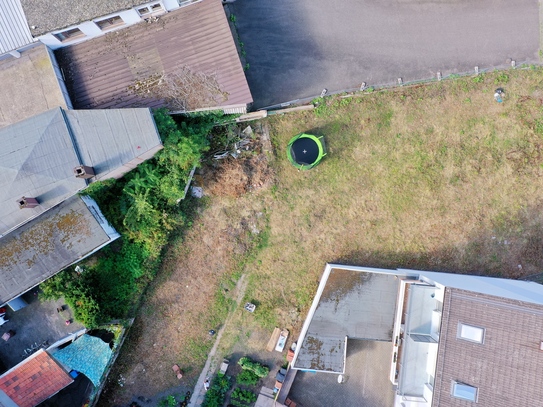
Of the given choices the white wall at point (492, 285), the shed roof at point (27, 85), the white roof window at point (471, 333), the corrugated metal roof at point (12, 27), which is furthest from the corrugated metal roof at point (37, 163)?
the white roof window at point (471, 333)

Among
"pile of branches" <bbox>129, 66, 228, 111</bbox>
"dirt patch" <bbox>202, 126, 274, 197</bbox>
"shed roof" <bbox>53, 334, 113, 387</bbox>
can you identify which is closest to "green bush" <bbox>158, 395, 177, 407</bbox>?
"shed roof" <bbox>53, 334, 113, 387</bbox>

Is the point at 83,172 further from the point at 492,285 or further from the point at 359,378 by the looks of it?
the point at 492,285

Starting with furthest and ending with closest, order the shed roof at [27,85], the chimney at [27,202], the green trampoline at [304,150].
Answer: 1. the green trampoline at [304,150]
2. the shed roof at [27,85]
3. the chimney at [27,202]

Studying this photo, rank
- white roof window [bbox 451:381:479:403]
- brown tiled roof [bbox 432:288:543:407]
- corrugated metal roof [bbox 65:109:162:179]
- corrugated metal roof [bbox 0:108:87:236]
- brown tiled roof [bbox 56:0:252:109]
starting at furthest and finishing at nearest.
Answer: brown tiled roof [bbox 56:0:252:109], corrugated metal roof [bbox 65:109:162:179], white roof window [bbox 451:381:479:403], corrugated metal roof [bbox 0:108:87:236], brown tiled roof [bbox 432:288:543:407]

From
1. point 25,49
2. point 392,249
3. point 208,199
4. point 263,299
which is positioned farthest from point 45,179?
point 392,249

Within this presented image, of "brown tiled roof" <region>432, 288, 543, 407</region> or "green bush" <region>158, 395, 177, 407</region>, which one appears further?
"green bush" <region>158, 395, 177, 407</region>

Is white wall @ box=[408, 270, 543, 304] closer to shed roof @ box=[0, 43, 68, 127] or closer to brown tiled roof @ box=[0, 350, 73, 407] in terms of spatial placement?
brown tiled roof @ box=[0, 350, 73, 407]

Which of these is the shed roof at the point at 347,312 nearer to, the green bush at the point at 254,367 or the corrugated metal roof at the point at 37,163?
the green bush at the point at 254,367
